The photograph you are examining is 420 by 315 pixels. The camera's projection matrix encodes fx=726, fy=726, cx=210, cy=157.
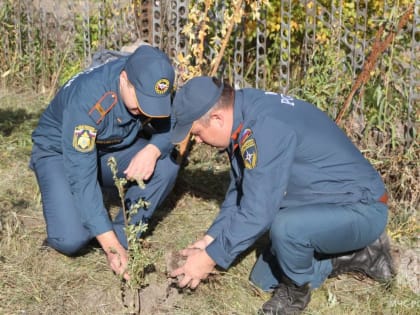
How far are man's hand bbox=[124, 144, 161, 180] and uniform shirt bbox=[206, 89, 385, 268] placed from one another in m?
0.64

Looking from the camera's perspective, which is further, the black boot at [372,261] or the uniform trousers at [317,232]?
the black boot at [372,261]

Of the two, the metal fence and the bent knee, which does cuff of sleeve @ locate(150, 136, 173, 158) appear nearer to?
the bent knee

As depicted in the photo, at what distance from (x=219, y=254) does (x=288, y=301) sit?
0.53 m

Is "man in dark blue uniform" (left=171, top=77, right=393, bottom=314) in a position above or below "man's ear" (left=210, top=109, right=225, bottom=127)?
below

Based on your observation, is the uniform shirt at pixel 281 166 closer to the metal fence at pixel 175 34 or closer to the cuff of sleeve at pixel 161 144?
the cuff of sleeve at pixel 161 144

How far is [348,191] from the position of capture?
362 cm

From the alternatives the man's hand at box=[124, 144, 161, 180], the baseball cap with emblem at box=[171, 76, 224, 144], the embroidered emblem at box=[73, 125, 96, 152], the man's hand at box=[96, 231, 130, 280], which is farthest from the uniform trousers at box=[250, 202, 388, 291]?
the embroidered emblem at box=[73, 125, 96, 152]

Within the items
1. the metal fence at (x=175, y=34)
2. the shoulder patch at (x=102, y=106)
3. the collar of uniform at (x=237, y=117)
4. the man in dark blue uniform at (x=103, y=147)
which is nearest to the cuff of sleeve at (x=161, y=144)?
the man in dark blue uniform at (x=103, y=147)

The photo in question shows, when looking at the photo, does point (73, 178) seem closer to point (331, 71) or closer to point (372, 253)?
point (372, 253)

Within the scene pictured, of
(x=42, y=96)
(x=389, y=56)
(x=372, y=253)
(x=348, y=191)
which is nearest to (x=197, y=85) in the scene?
(x=348, y=191)

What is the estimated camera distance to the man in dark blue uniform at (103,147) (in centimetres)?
376

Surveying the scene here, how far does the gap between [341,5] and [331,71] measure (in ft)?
1.47

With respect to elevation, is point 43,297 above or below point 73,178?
below

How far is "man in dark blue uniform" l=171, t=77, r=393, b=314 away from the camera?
131 inches
